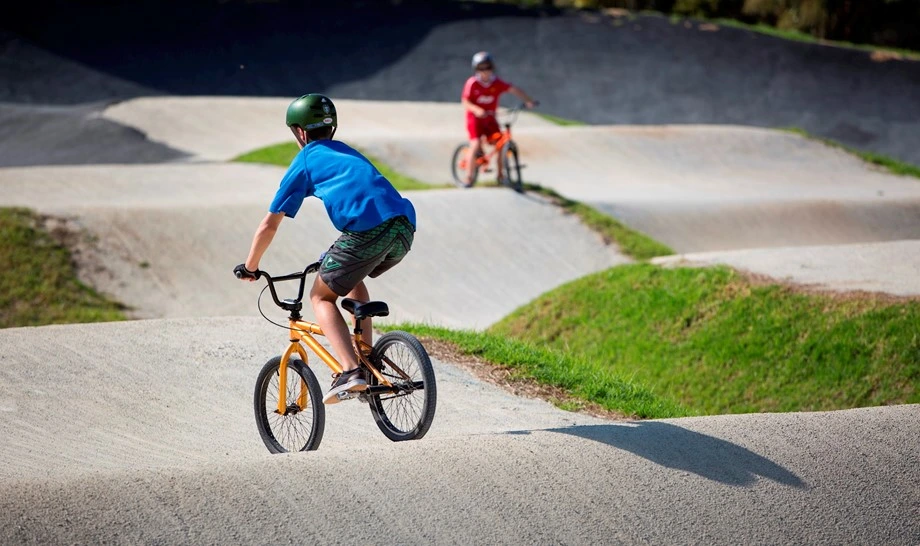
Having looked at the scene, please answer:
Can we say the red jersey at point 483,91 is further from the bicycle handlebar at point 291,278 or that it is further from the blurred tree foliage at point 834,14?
the blurred tree foliage at point 834,14

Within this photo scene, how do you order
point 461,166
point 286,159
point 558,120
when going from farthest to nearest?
1. point 558,120
2. point 286,159
3. point 461,166

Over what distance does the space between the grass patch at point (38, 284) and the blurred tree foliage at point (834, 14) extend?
3067cm

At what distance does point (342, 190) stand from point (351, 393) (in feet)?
3.28

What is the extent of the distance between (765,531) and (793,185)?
65.2ft

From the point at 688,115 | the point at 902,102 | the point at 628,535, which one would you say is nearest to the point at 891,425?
the point at 628,535

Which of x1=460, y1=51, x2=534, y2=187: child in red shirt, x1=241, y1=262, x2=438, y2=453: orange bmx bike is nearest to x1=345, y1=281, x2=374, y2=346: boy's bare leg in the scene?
x1=241, y1=262, x2=438, y2=453: orange bmx bike

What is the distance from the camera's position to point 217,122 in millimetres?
27016

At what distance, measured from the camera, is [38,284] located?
12.8 meters

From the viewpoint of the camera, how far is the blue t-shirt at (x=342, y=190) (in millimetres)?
5129

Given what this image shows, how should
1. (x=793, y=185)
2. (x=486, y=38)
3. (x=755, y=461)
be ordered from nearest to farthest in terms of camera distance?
(x=755, y=461)
(x=793, y=185)
(x=486, y=38)

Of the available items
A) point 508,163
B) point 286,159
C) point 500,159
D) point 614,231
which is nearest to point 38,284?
point 500,159

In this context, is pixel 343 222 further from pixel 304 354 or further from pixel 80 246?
pixel 80 246

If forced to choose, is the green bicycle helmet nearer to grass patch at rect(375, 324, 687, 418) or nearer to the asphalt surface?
the asphalt surface

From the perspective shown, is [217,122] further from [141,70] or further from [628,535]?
[628,535]
